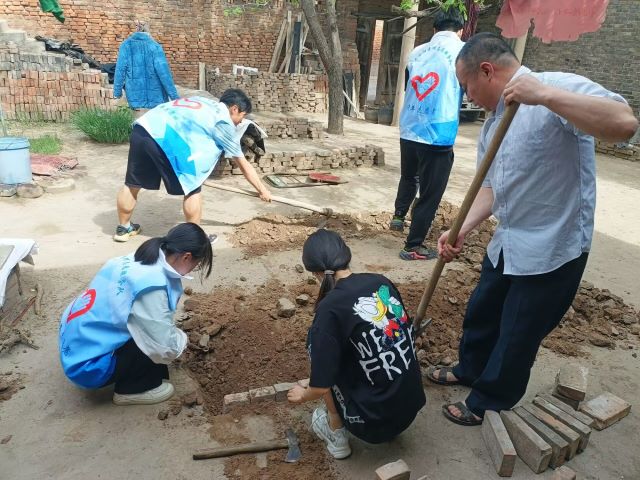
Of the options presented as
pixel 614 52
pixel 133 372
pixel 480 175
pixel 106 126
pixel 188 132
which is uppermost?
pixel 614 52

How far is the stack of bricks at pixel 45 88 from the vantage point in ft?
28.3

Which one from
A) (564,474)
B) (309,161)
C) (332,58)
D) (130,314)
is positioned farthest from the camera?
(332,58)

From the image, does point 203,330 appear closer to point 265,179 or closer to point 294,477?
point 294,477

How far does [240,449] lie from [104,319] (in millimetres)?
902

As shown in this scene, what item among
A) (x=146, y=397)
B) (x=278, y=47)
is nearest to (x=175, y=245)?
(x=146, y=397)

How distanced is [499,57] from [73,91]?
28.9 feet

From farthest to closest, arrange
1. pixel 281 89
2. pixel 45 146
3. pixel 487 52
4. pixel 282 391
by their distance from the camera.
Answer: pixel 281 89 < pixel 45 146 < pixel 282 391 < pixel 487 52

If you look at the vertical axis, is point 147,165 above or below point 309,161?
above

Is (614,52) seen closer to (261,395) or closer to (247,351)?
(247,351)

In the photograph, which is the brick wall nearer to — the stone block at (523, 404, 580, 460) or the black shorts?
the black shorts

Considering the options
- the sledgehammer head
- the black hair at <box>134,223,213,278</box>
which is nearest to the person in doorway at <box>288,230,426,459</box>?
the sledgehammer head

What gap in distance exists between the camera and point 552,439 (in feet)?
7.67

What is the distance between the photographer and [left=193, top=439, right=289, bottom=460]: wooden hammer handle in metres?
2.29

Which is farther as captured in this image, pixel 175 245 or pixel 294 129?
pixel 294 129
